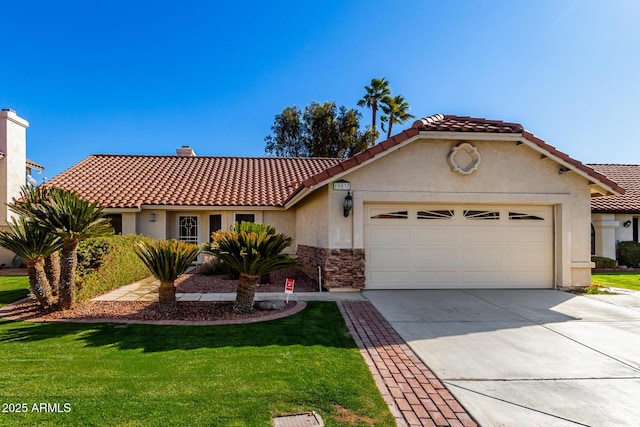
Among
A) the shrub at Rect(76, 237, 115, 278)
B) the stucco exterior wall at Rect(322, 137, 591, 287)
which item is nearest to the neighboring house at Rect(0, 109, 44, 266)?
the shrub at Rect(76, 237, 115, 278)

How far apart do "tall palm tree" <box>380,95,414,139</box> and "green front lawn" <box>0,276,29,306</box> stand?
28980 millimetres

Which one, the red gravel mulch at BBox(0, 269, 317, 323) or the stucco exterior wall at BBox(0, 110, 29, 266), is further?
the stucco exterior wall at BBox(0, 110, 29, 266)

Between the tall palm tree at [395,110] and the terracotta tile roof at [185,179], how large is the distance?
1431 cm

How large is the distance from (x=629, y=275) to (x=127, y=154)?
88.0ft

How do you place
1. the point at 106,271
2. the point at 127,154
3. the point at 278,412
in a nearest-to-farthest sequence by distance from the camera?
the point at 278,412, the point at 106,271, the point at 127,154

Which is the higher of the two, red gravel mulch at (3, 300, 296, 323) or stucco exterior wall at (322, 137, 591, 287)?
stucco exterior wall at (322, 137, 591, 287)

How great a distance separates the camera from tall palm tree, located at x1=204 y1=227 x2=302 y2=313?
723 centimetres

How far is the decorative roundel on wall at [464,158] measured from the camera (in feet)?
34.0

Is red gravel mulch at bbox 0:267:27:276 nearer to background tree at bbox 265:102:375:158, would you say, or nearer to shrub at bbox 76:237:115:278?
shrub at bbox 76:237:115:278

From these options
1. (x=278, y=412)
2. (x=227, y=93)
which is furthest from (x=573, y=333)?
(x=227, y=93)

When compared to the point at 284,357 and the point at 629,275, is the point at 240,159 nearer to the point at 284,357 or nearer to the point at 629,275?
the point at 284,357

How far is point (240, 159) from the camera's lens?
21.8 meters

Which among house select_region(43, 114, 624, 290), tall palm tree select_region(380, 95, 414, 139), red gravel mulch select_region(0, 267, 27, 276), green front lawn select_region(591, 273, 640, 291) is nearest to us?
house select_region(43, 114, 624, 290)

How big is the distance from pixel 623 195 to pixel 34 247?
19.4m
